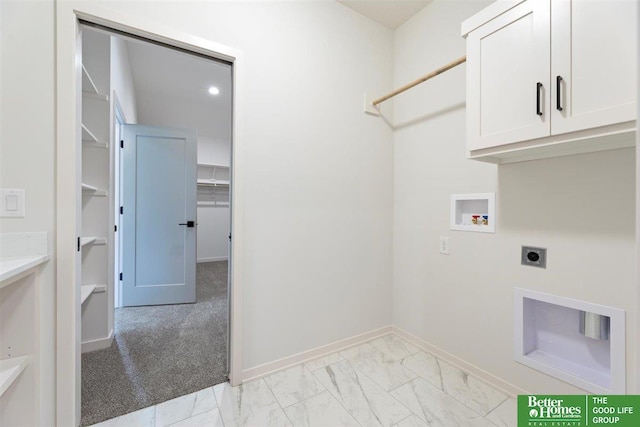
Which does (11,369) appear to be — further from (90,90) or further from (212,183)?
(212,183)

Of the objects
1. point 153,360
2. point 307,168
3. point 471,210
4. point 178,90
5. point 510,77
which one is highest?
point 178,90

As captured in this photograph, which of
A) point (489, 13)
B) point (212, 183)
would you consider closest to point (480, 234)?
point (489, 13)

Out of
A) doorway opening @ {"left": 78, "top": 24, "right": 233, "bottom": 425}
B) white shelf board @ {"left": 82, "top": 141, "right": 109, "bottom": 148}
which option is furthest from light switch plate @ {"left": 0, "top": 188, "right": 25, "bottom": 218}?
white shelf board @ {"left": 82, "top": 141, "right": 109, "bottom": 148}

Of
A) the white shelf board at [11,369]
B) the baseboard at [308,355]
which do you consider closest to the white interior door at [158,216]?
Answer: the baseboard at [308,355]

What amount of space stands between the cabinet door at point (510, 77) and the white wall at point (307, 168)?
0.92m

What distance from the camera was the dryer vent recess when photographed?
1500mm

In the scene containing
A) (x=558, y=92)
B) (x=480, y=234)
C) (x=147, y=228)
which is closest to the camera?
(x=558, y=92)

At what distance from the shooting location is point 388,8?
2170mm

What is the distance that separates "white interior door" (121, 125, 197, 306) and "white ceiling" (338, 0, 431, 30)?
2.32 m

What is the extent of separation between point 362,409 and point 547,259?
1.32 m

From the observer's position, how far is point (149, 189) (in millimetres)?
3137

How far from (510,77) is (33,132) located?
7.43 feet

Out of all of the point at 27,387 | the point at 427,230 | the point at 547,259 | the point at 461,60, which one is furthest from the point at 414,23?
the point at 27,387

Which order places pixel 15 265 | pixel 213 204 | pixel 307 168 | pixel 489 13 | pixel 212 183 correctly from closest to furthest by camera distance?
1. pixel 15 265
2. pixel 489 13
3. pixel 307 168
4. pixel 212 183
5. pixel 213 204
